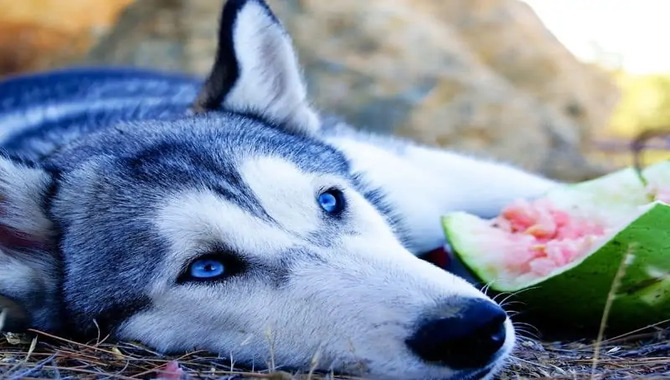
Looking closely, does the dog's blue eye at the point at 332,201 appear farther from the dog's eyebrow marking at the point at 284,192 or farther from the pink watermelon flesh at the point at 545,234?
the pink watermelon flesh at the point at 545,234

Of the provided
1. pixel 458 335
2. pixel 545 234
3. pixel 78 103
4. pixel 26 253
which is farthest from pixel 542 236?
pixel 78 103

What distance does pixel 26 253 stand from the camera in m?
2.96

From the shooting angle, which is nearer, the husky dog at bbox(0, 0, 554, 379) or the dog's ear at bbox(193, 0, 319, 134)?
the husky dog at bbox(0, 0, 554, 379)

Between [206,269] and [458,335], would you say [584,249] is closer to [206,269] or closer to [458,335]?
[458,335]

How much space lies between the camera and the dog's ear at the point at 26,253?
9.55ft

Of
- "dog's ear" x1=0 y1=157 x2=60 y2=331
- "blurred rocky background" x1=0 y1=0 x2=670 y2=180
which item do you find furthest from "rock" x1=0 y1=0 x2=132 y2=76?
"dog's ear" x1=0 y1=157 x2=60 y2=331

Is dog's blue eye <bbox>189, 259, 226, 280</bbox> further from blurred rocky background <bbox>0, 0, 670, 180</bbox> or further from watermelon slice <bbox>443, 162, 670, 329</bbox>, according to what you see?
blurred rocky background <bbox>0, 0, 670, 180</bbox>

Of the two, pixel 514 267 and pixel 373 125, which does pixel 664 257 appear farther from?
pixel 373 125

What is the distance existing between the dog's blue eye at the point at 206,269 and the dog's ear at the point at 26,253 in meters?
0.62

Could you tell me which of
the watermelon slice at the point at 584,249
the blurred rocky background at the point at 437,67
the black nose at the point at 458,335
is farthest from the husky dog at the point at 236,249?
the blurred rocky background at the point at 437,67

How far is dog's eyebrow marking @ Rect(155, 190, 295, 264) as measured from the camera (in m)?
2.58

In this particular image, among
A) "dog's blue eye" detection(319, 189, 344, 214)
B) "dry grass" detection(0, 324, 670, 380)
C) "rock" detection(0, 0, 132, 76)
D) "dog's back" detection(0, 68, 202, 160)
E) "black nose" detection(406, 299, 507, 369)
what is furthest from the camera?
"rock" detection(0, 0, 132, 76)

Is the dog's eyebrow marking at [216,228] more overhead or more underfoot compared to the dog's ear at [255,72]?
more underfoot

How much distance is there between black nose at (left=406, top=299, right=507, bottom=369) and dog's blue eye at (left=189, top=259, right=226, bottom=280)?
75 cm
